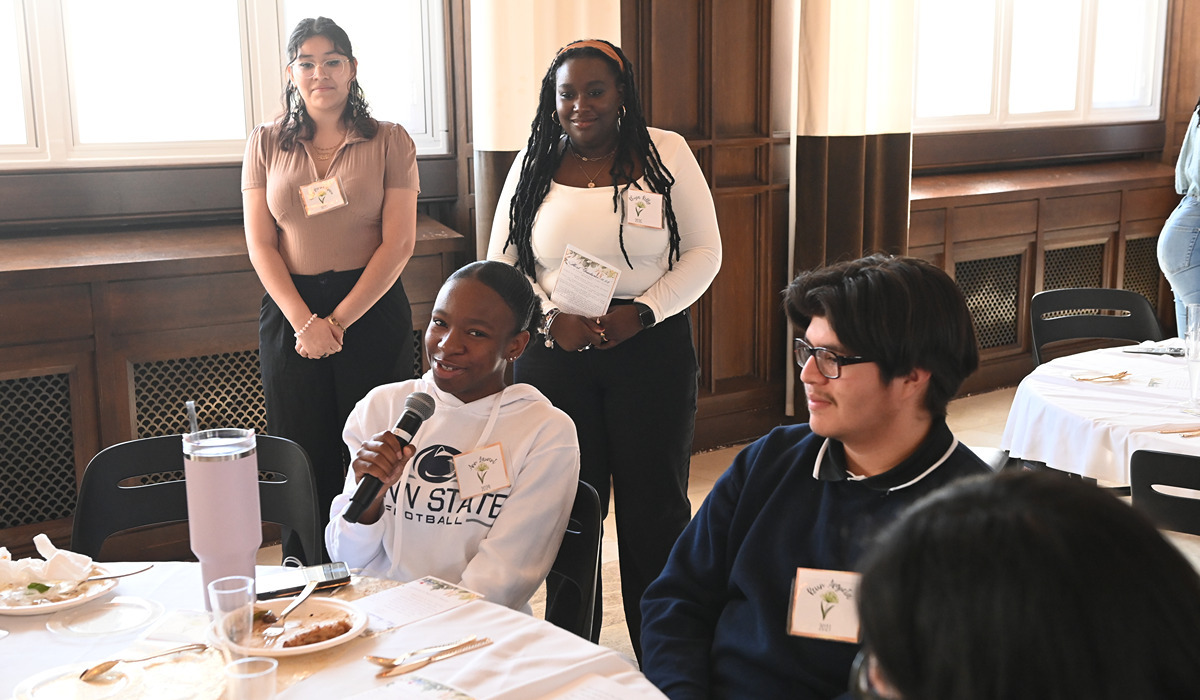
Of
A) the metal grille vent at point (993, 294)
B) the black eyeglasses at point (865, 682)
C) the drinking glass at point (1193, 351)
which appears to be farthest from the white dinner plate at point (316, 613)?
the metal grille vent at point (993, 294)

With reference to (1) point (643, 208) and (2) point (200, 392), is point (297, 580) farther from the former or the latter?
(2) point (200, 392)

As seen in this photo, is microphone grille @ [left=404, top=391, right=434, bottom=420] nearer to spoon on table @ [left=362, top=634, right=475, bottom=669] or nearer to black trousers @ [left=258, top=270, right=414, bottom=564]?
spoon on table @ [left=362, top=634, right=475, bottom=669]

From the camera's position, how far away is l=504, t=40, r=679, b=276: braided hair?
258 cm

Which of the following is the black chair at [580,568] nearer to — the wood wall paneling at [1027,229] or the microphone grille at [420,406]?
the microphone grille at [420,406]

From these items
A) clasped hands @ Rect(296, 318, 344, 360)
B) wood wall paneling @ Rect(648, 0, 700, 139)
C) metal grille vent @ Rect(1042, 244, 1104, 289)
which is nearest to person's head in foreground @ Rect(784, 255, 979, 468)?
clasped hands @ Rect(296, 318, 344, 360)

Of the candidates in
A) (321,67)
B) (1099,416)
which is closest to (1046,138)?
(1099,416)

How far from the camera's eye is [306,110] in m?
2.93

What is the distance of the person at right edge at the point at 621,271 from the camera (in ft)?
8.25

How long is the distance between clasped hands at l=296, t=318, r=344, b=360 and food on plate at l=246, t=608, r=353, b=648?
4.72ft

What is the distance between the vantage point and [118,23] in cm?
357

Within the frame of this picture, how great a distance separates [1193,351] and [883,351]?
61.2 inches

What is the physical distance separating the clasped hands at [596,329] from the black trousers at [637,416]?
0.16 feet

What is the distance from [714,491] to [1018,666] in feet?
3.32

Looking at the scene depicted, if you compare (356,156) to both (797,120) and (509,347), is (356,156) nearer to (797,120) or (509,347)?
(509,347)
